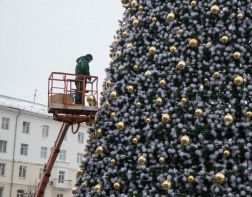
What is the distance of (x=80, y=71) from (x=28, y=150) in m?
33.8

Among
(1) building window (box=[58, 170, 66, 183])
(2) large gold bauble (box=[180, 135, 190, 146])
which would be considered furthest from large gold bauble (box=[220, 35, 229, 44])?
(1) building window (box=[58, 170, 66, 183])

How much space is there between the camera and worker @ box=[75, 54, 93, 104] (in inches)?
423

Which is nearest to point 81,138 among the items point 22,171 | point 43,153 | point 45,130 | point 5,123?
point 45,130

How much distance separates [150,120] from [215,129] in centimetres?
109

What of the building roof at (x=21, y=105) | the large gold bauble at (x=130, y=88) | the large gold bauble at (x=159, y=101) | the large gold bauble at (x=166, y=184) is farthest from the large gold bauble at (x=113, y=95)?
the building roof at (x=21, y=105)

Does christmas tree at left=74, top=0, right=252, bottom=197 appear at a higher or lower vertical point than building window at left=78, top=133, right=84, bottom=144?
lower

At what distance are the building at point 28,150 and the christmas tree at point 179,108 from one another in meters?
33.8

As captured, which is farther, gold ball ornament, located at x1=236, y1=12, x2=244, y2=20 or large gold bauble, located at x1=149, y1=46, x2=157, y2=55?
large gold bauble, located at x1=149, y1=46, x2=157, y2=55

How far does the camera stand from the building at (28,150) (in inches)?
1651

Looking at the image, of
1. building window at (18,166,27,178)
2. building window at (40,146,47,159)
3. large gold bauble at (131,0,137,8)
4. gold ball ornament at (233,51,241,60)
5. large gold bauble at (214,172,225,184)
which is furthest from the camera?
building window at (40,146,47,159)

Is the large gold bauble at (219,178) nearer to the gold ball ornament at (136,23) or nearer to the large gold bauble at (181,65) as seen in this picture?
the large gold bauble at (181,65)

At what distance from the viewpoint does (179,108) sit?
7.52 meters

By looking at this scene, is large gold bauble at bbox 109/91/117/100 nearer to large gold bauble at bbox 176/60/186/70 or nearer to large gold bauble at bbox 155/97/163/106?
large gold bauble at bbox 155/97/163/106

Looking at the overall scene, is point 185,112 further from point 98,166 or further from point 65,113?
point 65,113
